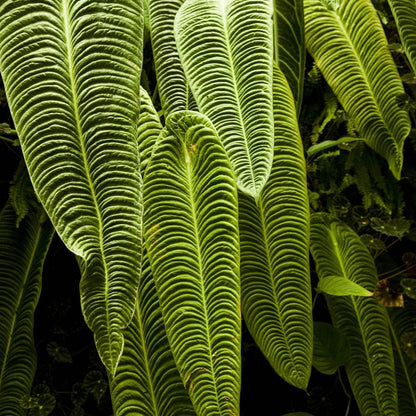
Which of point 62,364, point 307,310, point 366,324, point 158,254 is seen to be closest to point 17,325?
point 62,364

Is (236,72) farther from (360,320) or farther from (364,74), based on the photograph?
(360,320)

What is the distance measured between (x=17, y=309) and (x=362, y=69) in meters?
0.80

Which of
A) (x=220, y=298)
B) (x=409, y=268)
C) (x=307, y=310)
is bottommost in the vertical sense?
(x=409, y=268)

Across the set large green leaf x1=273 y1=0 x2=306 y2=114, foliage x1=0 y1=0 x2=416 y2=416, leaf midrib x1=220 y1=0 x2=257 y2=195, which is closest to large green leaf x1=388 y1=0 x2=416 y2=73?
foliage x1=0 y1=0 x2=416 y2=416

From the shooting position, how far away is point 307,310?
0.74 metres

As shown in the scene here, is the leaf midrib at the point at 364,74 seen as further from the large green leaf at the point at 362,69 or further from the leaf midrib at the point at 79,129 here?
the leaf midrib at the point at 79,129

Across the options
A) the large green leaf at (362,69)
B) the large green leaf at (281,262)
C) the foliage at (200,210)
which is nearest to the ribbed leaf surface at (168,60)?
the foliage at (200,210)

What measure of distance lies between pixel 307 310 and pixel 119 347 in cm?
33

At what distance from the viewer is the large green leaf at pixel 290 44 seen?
0.94 meters

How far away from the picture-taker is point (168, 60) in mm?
901

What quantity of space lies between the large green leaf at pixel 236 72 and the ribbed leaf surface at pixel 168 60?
0.20ft

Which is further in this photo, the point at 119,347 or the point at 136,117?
the point at 136,117

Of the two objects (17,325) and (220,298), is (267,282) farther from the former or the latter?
(17,325)

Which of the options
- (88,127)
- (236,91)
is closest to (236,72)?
(236,91)
